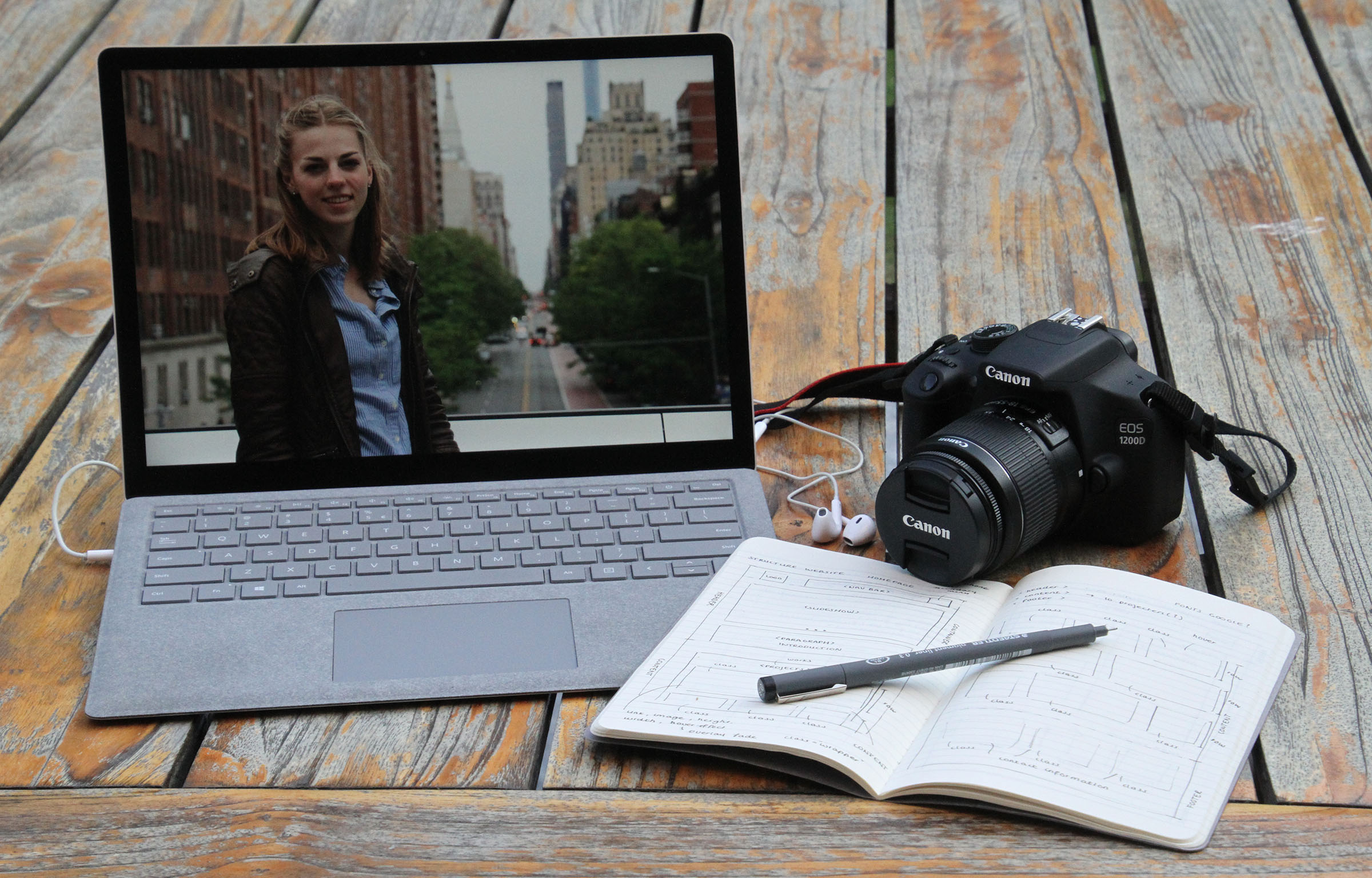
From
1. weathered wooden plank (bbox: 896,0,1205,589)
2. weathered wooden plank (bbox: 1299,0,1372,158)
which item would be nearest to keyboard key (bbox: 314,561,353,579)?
weathered wooden plank (bbox: 896,0,1205,589)

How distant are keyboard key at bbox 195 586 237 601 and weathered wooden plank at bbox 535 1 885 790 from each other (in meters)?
0.25

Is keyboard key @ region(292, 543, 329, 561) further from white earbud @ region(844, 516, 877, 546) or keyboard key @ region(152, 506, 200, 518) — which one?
white earbud @ region(844, 516, 877, 546)

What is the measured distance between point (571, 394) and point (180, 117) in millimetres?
354

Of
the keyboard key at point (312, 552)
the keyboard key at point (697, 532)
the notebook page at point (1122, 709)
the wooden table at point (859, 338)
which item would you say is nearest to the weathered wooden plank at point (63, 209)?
the wooden table at point (859, 338)

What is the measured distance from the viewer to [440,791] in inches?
24.8

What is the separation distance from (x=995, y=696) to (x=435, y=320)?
0.49 meters

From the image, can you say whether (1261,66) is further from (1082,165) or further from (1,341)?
(1,341)

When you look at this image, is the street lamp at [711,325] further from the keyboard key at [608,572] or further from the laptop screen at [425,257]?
the keyboard key at [608,572]

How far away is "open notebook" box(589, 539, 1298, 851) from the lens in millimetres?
589

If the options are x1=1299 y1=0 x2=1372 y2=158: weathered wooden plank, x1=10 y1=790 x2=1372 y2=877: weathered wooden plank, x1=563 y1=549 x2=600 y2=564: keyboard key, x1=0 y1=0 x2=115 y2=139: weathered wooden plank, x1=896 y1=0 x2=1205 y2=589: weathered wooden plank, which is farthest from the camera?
x1=0 y1=0 x2=115 y2=139: weathered wooden plank

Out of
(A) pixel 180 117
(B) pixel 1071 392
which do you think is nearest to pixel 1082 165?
(B) pixel 1071 392

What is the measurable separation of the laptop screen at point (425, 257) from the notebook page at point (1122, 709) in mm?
314

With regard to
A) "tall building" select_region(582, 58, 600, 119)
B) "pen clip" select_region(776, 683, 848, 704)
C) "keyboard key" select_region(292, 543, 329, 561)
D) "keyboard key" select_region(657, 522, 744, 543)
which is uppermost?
"tall building" select_region(582, 58, 600, 119)

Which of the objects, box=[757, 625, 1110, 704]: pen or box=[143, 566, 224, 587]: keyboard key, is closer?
box=[757, 625, 1110, 704]: pen
